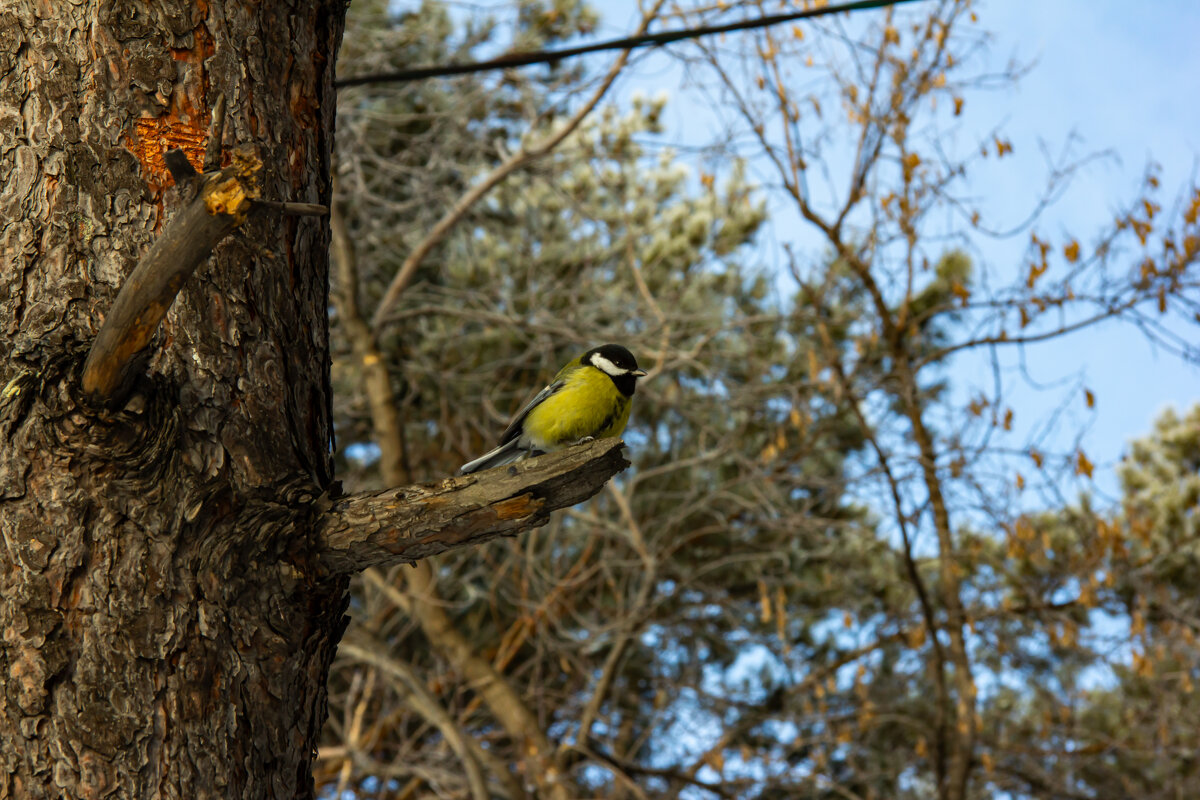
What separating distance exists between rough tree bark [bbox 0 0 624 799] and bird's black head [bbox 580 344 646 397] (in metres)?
1.53

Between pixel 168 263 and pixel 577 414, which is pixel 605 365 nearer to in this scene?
pixel 577 414

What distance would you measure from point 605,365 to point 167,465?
1.93m

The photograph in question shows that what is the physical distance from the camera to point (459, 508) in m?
1.68

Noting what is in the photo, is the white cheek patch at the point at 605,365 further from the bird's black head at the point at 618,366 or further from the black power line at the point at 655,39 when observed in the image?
the black power line at the point at 655,39

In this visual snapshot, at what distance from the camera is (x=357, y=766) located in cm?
734

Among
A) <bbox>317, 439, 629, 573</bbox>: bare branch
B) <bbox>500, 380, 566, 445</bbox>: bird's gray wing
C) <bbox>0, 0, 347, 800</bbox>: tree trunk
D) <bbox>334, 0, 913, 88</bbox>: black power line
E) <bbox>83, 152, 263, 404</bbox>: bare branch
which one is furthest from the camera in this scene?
<bbox>500, 380, 566, 445</bbox>: bird's gray wing

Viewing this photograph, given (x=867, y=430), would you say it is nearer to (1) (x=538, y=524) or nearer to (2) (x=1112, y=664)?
(2) (x=1112, y=664)

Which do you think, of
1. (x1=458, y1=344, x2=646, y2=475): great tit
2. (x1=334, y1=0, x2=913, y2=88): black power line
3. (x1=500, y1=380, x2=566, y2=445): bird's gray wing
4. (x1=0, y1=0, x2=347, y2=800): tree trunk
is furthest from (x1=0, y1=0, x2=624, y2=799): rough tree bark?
(x1=500, y1=380, x2=566, y2=445): bird's gray wing

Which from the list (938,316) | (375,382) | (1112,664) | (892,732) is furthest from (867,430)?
(892,732)

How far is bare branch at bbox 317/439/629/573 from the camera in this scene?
65.2 inches

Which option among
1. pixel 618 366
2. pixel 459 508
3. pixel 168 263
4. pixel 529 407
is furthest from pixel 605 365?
Answer: pixel 168 263

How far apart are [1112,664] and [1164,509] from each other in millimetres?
2880

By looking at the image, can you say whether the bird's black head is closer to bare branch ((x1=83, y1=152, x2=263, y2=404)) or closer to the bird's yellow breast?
the bird's yellow breast

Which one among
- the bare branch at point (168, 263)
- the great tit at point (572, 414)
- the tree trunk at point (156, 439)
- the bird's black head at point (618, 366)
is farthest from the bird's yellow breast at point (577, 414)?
the bare branch at point (168, 263)
